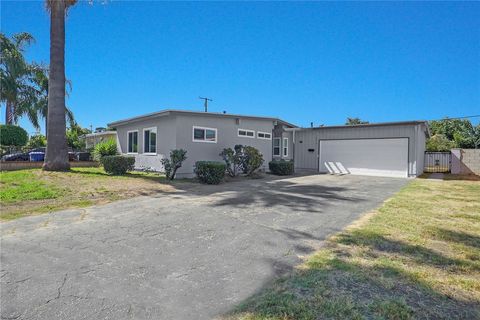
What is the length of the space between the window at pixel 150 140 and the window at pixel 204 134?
2.47 m

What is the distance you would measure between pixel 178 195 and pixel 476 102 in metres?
27.3

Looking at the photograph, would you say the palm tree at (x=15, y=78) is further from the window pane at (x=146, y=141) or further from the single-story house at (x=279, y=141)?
the window pane at (x=146, y=141)

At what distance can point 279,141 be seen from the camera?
20109mm

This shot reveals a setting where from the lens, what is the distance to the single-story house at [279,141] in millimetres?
13180

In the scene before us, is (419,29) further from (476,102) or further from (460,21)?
(476,102)

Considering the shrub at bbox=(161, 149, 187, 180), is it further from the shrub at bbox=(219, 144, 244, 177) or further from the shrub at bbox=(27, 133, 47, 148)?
the shrub at bbox=(27, 133, 47, 148)

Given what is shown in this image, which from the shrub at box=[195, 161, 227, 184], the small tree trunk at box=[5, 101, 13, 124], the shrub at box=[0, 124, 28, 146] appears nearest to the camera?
the shrub at box=[195, 161, 227, 184]

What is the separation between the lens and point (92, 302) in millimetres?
2535

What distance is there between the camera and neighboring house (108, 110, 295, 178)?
12.8 metres

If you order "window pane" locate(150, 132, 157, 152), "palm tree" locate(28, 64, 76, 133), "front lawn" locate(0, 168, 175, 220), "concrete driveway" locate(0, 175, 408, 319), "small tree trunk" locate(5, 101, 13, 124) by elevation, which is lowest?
"concrete driveway" locate(0, 175, 408, 319)

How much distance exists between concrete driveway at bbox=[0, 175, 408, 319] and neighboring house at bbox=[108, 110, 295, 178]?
21.1 feet

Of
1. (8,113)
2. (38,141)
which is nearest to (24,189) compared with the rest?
(8,113)

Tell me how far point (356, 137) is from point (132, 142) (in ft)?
46.2

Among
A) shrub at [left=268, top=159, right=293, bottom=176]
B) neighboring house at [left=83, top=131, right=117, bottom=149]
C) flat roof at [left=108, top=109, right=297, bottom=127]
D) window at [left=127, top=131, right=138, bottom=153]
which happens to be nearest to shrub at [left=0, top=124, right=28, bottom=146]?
flat roof at [left=108, top=109, right=297, bottom=127]
